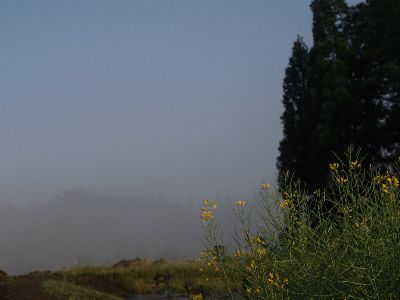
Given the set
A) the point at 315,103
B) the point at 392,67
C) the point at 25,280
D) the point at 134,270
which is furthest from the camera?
the point at 315,103

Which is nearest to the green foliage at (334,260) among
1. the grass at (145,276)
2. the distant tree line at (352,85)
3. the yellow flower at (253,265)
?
the yellow flower at (253,265)

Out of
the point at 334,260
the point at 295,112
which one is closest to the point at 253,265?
the point at 334,260

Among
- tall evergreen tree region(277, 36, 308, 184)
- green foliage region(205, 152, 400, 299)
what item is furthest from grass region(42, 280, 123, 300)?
tall evergreen tree region(277, 36, 308, 184)

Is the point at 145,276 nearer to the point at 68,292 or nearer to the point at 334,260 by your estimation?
the point at 68,292

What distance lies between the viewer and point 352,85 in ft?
93.9

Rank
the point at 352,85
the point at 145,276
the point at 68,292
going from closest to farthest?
the point at 68,292 < the point at 145,276 < the point at 352,85

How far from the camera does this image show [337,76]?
2861cm

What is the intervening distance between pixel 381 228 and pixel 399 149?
2277 centimetres

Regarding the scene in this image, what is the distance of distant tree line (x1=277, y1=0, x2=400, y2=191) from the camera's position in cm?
2781

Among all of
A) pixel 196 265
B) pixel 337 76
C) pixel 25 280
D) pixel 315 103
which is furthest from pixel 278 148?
pixel 25 280

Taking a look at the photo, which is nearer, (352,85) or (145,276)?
(145,276)

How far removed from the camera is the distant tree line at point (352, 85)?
91.2 ft

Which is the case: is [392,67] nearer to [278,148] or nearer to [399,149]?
[399,149]

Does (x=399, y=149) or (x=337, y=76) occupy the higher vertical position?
(x=337, y=76)
